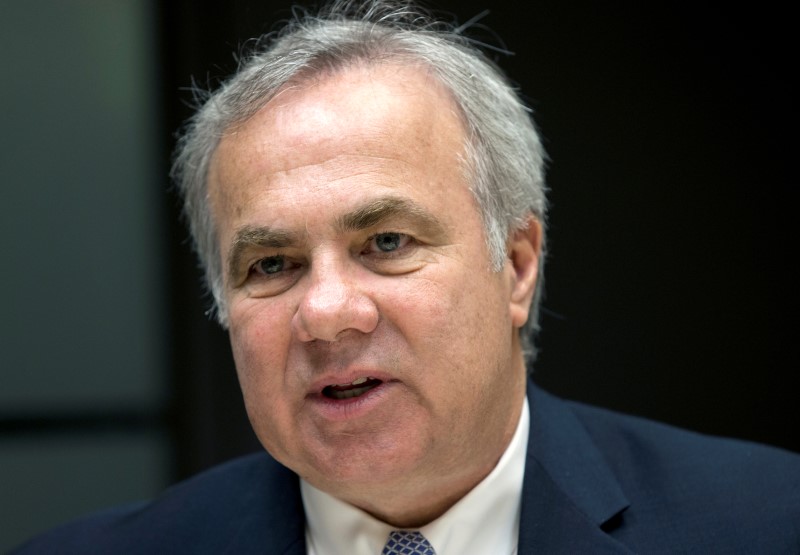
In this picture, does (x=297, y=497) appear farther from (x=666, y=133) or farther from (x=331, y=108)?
(x=666, y=133)

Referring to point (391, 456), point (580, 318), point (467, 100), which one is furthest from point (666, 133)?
point (391, 456)

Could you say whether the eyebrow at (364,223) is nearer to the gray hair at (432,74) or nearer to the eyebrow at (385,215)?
the eyebrow at (385,215)

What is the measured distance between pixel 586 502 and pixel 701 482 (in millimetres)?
266

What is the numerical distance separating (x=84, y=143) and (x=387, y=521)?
5.03ft

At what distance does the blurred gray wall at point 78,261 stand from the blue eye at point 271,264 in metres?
1.12

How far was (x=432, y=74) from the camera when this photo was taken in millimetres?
2039

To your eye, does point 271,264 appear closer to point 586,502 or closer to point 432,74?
point 432,74

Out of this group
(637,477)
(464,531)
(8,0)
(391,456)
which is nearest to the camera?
(391,456)

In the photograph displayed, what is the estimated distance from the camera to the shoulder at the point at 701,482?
197 centimetres

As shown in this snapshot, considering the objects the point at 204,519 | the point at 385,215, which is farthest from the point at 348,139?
the point at 204,519

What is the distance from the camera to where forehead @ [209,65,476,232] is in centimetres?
188

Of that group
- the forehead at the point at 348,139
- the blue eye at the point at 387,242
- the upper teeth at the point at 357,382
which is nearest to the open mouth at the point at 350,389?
the upper teeth at the point at 357,382

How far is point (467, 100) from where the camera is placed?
6.72ft

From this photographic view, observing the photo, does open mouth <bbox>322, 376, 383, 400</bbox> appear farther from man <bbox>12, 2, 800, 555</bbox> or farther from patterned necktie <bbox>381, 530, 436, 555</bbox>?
patterned necktie <bbox>381, 530, 436, 555</bbox>
